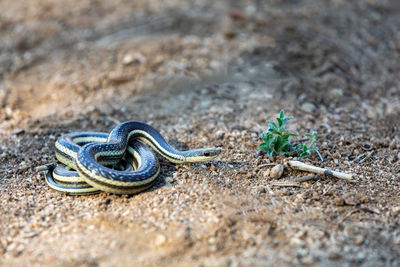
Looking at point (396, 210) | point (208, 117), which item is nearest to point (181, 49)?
point (208, 117)

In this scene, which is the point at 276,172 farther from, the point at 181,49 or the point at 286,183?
the point at 181,49

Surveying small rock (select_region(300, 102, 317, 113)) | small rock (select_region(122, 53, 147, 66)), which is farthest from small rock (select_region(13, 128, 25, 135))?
small rock (select_region(300, 102, 317, 113))

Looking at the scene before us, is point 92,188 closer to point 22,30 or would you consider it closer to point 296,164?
point 296,164

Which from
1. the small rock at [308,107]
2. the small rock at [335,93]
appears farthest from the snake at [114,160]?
the small rock at [335,93]

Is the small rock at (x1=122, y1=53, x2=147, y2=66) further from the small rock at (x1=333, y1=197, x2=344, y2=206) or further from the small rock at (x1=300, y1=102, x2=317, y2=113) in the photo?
the small rock at (x1=333, y1=197, x2=344, y2=206)

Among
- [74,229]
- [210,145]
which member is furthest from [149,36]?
[74,229]
